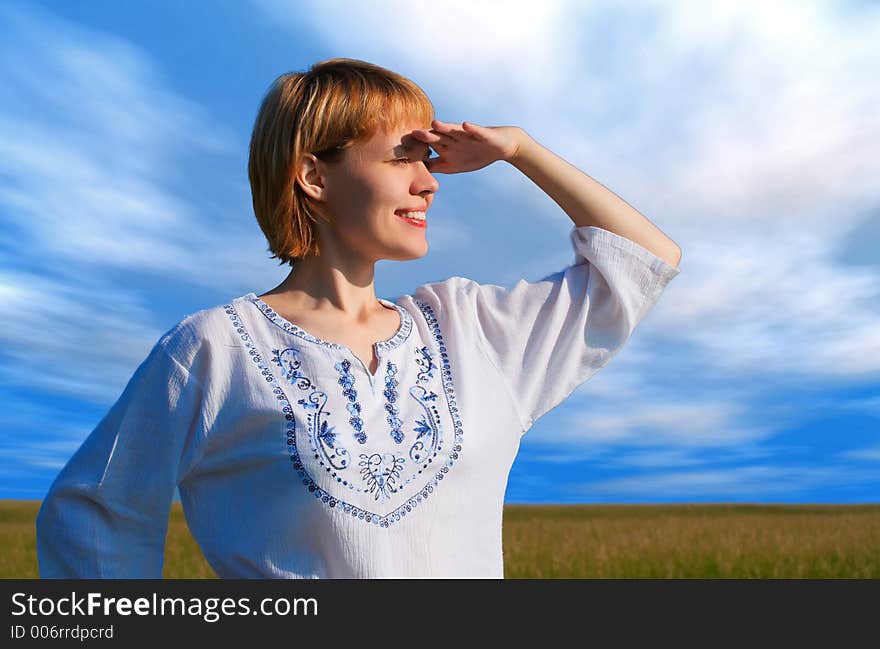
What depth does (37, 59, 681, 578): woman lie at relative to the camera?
2287 millimetres

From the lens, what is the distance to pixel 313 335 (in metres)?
2.48

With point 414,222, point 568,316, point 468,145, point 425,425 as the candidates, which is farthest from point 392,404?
point 468,145

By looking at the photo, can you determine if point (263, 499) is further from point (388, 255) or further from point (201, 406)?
point (388, 255)

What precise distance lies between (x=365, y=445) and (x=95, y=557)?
2.60 ft

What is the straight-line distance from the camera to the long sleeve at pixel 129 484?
2.39 m

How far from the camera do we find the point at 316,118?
8.20ft

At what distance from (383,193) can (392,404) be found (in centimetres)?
57

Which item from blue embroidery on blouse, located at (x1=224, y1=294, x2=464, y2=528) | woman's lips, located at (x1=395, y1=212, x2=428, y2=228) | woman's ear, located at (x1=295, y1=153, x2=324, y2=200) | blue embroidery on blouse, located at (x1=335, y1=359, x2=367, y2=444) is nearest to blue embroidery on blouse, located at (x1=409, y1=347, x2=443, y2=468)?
blue embroidery on blouse, located at (x1=224, y1=294, x2=464, y2=528)

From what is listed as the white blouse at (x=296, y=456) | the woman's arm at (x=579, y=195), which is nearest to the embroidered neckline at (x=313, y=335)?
the white blouse at (x=296, y=456)

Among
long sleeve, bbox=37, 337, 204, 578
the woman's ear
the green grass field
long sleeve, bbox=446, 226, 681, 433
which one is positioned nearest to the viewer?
long sleeve, bbox=37, 337, 204, 578

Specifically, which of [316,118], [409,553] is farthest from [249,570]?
Answer: [316,118]

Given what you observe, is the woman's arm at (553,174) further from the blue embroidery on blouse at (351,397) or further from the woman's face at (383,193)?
the blue embroidery on blouse at (351,397)

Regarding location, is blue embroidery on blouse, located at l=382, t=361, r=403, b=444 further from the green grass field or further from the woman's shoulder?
the green grass field

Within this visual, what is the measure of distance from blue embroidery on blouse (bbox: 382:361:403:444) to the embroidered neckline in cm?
6
